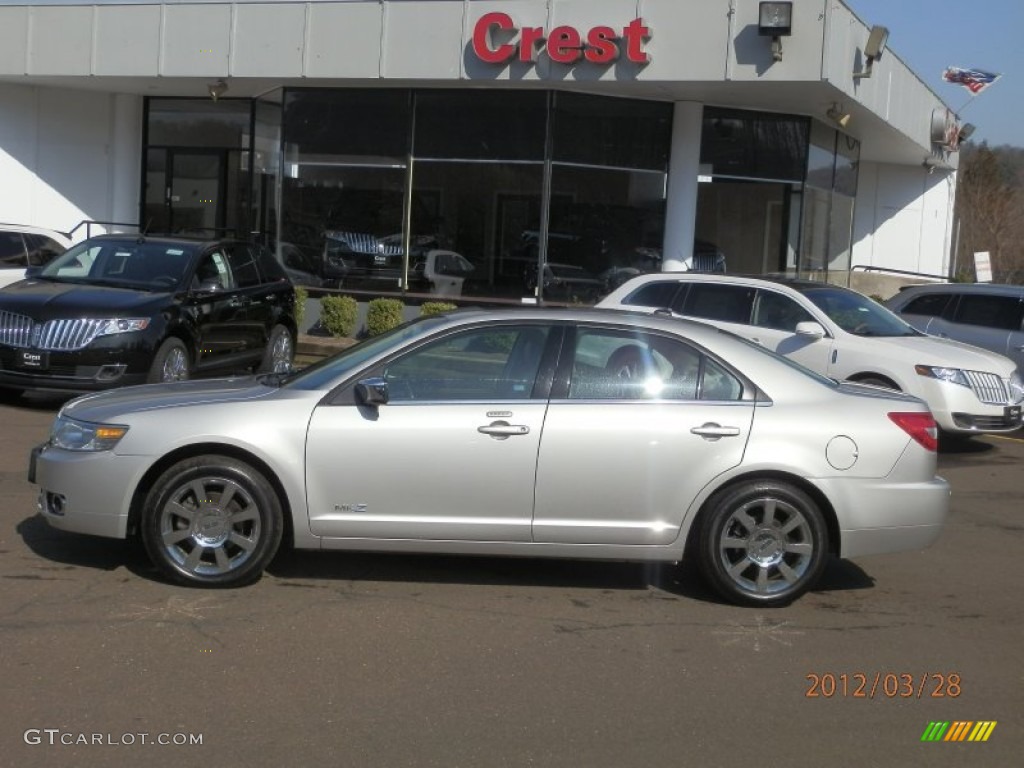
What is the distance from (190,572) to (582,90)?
1337cm

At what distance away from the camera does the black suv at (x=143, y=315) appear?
37.3 ft

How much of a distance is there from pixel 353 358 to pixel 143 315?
223 inches

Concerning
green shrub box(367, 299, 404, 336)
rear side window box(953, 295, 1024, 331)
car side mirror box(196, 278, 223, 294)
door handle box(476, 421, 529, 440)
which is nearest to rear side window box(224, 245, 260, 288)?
car side mirror box(196, 278, 223, 294)

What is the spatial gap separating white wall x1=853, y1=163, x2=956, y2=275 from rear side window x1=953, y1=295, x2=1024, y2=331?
15.9m

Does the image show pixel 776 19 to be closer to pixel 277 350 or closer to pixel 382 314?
pixel 382 314

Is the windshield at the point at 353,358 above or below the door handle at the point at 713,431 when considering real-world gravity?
above

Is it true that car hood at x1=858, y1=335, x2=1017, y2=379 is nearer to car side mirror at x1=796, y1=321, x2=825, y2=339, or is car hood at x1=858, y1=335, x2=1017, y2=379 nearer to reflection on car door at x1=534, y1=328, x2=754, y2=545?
car side mirror at x1=796, y1=321, x2=825, y2=339

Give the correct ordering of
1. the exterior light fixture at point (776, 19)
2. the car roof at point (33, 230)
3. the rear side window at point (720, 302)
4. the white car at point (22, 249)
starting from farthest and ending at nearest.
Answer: the exterior light fixture at point (776, 19), the car roof at point (33, 230), the white car at point (22, 249), the rear side window at point (720, 302)

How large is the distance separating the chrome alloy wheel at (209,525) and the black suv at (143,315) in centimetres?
468

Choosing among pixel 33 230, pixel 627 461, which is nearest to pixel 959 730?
pixel 627 461

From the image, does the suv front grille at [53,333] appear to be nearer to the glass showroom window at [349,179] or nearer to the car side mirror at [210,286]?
the car side mirror at [210,286]

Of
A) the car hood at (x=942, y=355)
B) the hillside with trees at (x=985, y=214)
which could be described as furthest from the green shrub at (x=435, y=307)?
the hillside with trees at (x=985, y=214)

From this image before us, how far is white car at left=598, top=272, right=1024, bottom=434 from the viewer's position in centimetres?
1168
